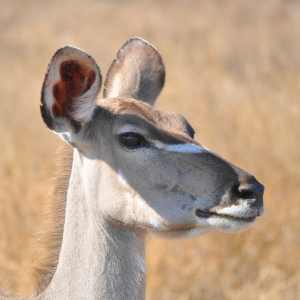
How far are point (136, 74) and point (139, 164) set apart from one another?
3.03ft

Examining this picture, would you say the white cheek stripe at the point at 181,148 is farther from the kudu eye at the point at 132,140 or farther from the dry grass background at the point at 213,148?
the dry grass background at the point at 213,148

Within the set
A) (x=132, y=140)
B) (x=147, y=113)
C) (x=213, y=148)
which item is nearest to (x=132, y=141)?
(x=132, y=140)

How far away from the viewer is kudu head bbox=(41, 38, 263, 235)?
18.1ft

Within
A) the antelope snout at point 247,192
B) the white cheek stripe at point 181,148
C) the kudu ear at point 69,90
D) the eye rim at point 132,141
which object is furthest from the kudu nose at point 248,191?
the kudu ear at point 69,90

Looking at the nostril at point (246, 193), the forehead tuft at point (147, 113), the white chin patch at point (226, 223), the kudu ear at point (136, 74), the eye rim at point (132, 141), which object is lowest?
the white chin patch at point (226, 223)

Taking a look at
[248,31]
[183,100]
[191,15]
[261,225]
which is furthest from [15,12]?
[261,225]

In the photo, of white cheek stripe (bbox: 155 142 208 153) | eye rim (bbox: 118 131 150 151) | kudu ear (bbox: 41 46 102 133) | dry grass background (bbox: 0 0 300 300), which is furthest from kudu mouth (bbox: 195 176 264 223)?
dry grass background (bbox: 0 0 300 300)

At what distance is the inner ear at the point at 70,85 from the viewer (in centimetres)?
571

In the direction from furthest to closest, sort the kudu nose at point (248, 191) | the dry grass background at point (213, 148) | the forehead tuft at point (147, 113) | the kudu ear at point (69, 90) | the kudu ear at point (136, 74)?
the dry grass background at point (213, 148), the kudu ear at point (136, 74), the forehead tuft at point (147, 113), the kudu ear at point (69, 90), the kudu nose at point (248, 191)

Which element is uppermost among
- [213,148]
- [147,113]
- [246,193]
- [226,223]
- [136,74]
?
[213,148]

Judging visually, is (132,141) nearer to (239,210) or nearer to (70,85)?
(70,85)

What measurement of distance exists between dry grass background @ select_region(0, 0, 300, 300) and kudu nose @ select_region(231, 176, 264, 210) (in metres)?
1.10

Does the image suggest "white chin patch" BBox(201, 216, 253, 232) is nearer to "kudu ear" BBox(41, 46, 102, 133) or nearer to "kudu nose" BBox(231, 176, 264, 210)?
"kudu nose" BBox(231, 176, 264, 210)

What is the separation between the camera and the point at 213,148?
456 inches
